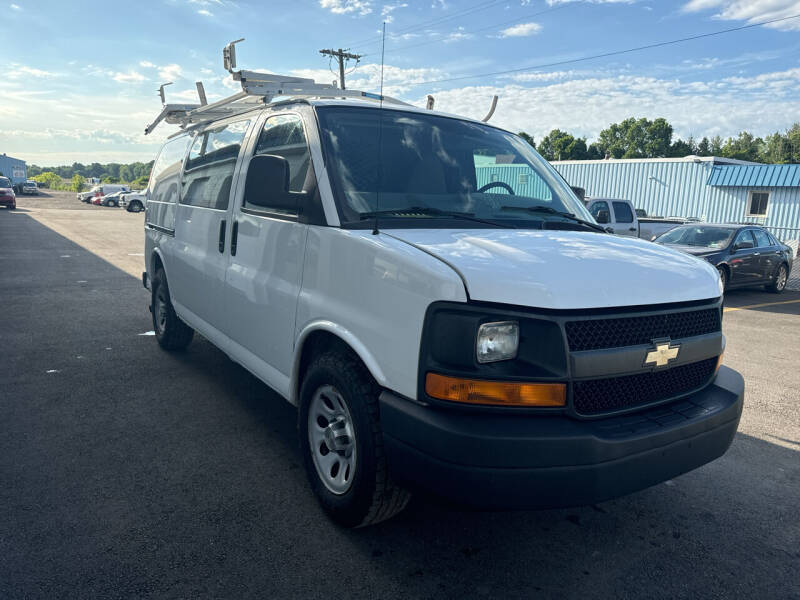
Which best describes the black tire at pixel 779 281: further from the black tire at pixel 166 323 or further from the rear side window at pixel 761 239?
the black tire at pixel 166 323

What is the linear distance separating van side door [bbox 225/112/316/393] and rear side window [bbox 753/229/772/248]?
12577 mm

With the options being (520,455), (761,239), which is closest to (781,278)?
(761,239)

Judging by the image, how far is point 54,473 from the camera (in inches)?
136

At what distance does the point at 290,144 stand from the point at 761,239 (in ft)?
43.1

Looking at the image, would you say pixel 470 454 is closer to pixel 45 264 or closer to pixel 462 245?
pixel 462 245

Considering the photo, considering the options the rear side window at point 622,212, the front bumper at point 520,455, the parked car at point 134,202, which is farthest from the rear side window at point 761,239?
the parked car at point 134,202

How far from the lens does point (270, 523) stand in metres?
3.02

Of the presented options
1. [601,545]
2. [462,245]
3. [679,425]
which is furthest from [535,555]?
[462,245]

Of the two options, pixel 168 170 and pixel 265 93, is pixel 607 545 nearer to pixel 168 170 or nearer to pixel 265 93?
pixel 265 93

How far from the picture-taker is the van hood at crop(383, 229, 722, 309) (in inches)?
90.2

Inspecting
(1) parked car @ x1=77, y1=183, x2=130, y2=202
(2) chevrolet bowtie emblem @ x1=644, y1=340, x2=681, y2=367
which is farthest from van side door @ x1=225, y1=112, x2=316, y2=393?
(1) parked car @ x1=77, y1=183, x2=130, y2=202

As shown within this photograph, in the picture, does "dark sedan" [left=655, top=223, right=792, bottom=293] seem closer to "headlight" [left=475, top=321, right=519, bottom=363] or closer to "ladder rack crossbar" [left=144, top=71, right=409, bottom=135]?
"ladder rack crossbar" [left=144, top=71, right=409, bottom=135]

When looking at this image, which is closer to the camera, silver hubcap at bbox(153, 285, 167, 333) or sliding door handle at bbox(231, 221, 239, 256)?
sliding door handle at bbox(231, 221, 239, 256)

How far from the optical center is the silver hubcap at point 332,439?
289cm
